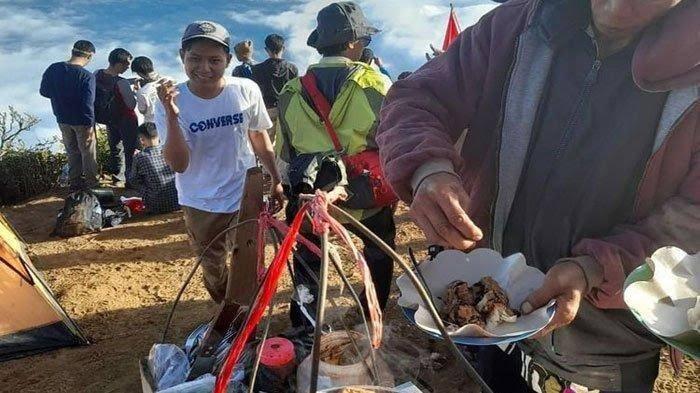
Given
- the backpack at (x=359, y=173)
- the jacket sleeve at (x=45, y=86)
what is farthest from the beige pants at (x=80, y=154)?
the backpack at (x=359, y=173)

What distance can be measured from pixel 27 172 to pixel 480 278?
7322mm

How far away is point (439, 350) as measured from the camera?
10.5 ft

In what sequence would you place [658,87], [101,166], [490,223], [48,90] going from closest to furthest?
[658,87] → [490,223] → [48,90] → [101,166]

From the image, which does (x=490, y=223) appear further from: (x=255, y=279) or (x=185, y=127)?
(x=185, y=127)

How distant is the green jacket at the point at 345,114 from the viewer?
8.77 feet

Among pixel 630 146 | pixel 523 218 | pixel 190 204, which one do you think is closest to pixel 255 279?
pixel 190 204

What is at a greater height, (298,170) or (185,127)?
(185,127)

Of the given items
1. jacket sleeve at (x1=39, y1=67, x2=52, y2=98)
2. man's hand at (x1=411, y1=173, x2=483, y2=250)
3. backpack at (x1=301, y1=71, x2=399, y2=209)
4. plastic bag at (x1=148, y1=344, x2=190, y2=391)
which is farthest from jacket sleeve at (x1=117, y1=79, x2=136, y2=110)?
man's hand at (x1=411, y1=173, x2=483, y2=250)

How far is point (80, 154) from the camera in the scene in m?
6.80

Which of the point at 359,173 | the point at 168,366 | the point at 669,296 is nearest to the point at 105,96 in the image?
the point at 359,173

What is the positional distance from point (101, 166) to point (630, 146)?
26.5 feet

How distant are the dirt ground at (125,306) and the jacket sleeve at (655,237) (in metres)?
1.55

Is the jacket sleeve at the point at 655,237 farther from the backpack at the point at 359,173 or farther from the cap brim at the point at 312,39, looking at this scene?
the cap brim at the point at 312,39

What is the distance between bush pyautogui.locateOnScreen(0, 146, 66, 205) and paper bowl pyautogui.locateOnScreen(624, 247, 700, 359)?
25.1 ft
